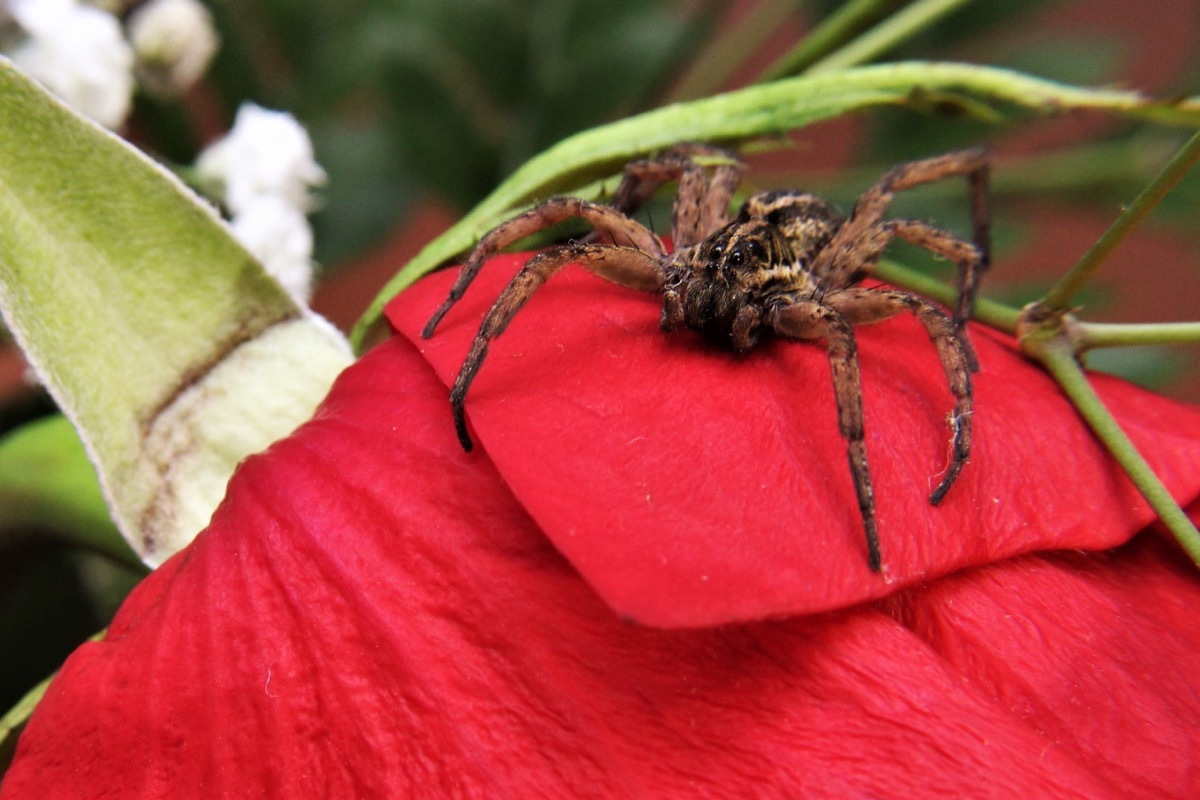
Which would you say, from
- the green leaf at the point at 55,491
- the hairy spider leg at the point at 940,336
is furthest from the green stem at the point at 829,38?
the green leaf at the point at 55,491

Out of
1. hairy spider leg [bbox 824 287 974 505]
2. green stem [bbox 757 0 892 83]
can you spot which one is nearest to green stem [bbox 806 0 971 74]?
green stem [bbox 757 0 892 83]

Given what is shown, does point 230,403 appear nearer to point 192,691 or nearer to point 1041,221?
point 192,691

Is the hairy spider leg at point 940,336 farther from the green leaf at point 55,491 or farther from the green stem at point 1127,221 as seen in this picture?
the green leaf at point 55,491

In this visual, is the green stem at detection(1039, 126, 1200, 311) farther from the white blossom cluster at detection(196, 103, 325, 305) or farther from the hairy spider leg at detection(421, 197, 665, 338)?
the white blossom cluster at detection(196, 103, 325, 305)

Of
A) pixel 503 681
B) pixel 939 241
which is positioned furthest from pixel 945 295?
pixel 503 681

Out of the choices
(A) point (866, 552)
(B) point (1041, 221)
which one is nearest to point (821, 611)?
(A) point (866, 552)
